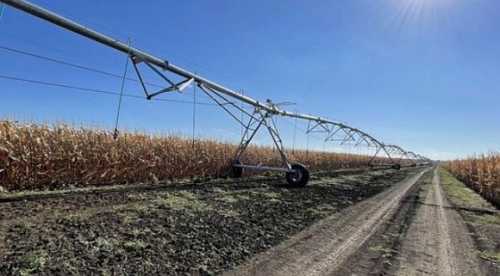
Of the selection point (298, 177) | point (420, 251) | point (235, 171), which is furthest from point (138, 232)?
point (235, 171)

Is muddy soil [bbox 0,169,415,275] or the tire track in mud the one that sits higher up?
muddy soil [bbox 0,169,415,275]

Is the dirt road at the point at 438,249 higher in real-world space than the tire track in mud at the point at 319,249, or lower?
lower

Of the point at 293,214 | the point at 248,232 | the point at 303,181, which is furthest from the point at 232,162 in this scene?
the point at 248,232

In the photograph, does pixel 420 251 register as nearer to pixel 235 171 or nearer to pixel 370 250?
pixel 370 250

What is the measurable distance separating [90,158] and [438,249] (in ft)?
29.1

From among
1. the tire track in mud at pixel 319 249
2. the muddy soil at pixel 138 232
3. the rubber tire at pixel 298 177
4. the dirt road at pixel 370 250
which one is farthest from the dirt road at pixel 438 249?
the rubber tire at pixel 298 177

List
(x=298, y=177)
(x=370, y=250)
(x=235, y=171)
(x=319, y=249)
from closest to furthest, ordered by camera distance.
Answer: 1. (x=319, y=249)
2. (x=370, y=250)
3. (x=298, y=177)
4. (x=235, y=171)

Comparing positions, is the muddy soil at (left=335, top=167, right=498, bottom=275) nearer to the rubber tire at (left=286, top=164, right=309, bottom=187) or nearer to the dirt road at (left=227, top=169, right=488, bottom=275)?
the dirt road at (left=227, top=169, right=488, bottom=275)

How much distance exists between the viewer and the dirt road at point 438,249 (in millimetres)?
4457

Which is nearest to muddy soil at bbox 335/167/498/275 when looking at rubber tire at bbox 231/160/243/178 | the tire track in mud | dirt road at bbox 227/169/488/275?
dirt road at bbox 227/169/488/275

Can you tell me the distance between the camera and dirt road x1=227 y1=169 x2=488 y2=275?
13.8 feet

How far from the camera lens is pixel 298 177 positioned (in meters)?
13.7

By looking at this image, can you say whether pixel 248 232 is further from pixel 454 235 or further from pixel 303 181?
pixel 303 181

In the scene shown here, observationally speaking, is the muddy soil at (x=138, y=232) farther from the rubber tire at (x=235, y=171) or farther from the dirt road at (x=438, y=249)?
the rubber tire at (x=235, y=171)
